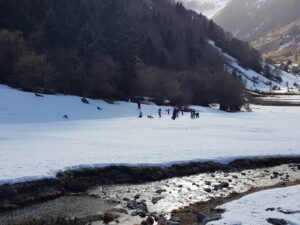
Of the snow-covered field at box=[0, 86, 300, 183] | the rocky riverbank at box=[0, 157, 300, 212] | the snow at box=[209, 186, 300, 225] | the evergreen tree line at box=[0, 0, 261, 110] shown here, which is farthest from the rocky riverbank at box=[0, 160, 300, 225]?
the evergreen tree line at box=[0, 0, 261, 110]

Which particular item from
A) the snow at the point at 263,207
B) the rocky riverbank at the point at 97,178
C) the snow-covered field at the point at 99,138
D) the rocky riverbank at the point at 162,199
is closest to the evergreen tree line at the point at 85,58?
the snow-covered field at the point at 99,138

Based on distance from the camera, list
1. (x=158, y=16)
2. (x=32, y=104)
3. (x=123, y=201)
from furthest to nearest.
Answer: (x=158, y=16)
(x=32, y=104)
(x=123, y=201)

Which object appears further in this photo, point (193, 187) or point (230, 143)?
point (230, 143)

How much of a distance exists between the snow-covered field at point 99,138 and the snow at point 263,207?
909 centimetres

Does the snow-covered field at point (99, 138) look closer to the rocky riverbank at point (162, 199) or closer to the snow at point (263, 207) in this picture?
the rocky riverbank at point (162, 199)

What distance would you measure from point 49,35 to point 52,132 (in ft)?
163

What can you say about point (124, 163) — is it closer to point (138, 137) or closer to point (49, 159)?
point (49, 159)

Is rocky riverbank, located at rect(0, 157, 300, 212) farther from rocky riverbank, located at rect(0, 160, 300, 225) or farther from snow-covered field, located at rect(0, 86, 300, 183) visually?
snow-covered field, located at rect(0, 86, 300, 183)

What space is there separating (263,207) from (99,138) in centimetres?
2148

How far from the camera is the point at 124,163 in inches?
1200

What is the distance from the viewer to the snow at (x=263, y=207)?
1989 centimetres

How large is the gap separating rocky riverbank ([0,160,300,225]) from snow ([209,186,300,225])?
0.90m

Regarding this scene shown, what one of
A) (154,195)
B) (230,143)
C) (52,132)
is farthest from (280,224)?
(52,132)

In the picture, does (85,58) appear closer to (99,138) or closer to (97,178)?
(99,138)
